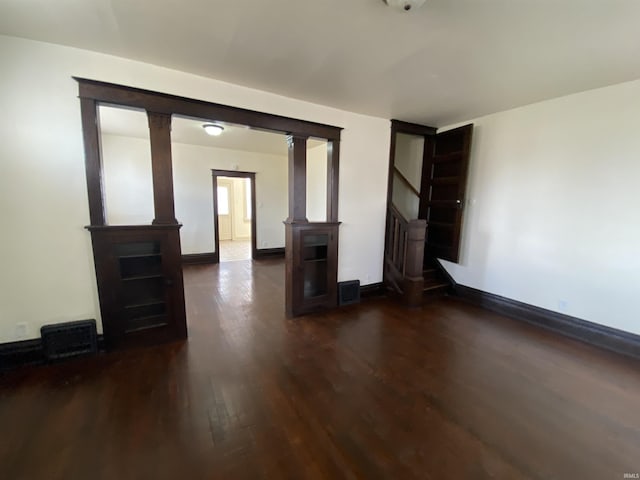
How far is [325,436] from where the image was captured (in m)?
1.59

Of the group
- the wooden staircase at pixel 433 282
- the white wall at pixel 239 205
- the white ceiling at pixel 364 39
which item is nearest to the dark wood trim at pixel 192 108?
the white ceiling at pixel 364 39

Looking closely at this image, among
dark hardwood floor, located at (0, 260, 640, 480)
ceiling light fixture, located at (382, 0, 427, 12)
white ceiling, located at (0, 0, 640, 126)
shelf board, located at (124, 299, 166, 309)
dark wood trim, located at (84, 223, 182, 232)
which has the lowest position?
dark hardwood floor, located at (0, 260, 640, 480)

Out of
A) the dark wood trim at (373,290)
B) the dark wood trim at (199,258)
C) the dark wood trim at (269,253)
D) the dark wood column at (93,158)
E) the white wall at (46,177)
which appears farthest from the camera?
the dark wood trim at (269,253)

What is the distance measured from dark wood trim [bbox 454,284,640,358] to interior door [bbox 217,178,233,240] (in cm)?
786

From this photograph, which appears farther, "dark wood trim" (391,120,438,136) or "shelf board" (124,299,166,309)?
"dark wood trim" (391,120,438,136)

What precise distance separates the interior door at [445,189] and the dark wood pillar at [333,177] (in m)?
1.76

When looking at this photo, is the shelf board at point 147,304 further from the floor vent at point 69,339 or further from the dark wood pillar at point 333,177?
the dark wood pillar at point 333,177

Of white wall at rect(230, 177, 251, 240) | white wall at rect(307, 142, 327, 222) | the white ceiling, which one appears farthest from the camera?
white wall at rect(230, 177, 251, 240)

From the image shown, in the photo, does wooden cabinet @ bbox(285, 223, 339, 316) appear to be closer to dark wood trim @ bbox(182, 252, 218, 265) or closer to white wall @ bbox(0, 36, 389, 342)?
white wall @ bbox(0, 36, 389, 342)

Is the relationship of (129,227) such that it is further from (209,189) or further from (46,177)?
(209,189)

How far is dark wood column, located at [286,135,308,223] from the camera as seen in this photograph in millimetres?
3180

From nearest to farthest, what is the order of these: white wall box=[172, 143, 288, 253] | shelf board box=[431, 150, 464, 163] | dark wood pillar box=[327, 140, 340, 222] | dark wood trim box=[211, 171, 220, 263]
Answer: dark wood pillar box=[327, 140, 340, 222]
shelf board box=[431, 150, 464, 163]
white wall box=[172, 143, 288, 253]
dark wood trim box=[211, 171, 220, 263]

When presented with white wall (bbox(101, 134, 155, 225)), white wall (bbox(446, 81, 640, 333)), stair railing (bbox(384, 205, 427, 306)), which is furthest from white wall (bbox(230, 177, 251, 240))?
white wall (bbox(446, 81, 640, 333))

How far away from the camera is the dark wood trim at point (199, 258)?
5883 mm
